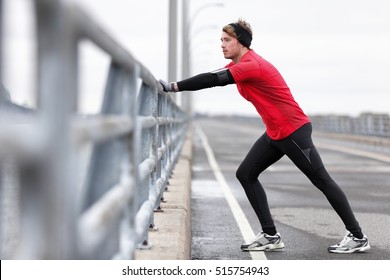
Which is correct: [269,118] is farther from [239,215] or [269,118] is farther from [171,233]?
[239,215]

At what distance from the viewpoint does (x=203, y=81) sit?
21.7 feet

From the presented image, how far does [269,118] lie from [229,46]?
0.72 metres

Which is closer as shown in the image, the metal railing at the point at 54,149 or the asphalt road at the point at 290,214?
the metal railing at the point at 54,149

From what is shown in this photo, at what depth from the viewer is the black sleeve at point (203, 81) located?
6.57 meters

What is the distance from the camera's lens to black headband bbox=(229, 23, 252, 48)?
22.3 feet

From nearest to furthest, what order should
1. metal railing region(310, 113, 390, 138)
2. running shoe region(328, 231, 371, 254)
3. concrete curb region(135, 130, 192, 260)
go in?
concrete curb region(135, 130, 192, 260), running shoe region(328, 231, 371, 254), metal railing region(310, 113, 390, 138)

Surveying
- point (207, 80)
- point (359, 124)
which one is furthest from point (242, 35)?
point (359, 124)

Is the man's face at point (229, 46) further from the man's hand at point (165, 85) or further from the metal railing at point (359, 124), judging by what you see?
the metal railing at point (359, 124)

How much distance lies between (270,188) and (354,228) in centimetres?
661

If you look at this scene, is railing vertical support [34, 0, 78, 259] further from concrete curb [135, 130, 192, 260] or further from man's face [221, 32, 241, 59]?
man's face [221, 32, 241, 59]

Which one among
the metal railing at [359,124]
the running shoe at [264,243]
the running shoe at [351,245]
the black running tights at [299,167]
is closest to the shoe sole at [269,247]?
the running shoe at [264,243]

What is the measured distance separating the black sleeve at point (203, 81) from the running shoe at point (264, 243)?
1.59 metres

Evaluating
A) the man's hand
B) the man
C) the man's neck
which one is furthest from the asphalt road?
the man's neck

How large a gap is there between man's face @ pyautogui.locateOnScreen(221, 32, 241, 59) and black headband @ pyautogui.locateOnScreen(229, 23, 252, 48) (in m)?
0.04
